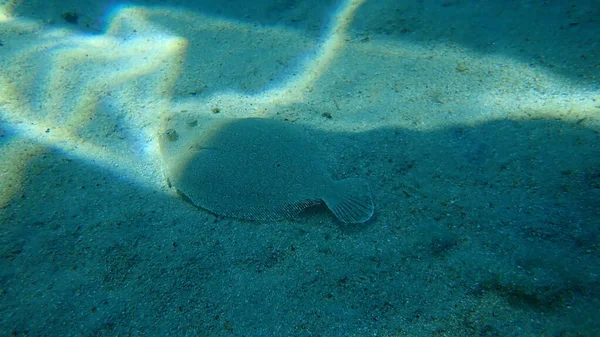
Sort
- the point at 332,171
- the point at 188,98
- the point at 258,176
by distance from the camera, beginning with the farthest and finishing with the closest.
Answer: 1. the point at 188,98
2. the point at 332,171
3. the point at 258,176

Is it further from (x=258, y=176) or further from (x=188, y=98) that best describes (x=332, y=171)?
(x=188, y=98)

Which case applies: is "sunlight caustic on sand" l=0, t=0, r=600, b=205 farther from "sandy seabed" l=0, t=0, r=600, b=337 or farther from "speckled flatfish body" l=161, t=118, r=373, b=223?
"speckled flatfish body" l=161, t=118, r=373, b=223

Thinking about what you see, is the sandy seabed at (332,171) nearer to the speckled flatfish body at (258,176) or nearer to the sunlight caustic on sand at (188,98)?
the sunlight caustic on sand at (188,98)

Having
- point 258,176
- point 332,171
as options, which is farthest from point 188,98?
point 332,171

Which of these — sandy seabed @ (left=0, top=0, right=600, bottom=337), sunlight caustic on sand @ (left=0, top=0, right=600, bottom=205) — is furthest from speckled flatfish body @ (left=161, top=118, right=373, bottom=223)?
sunlight caustic on sand @ (left=0, top=0, right=600, bottom=205)

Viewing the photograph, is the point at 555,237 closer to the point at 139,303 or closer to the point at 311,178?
the point at 311,178
